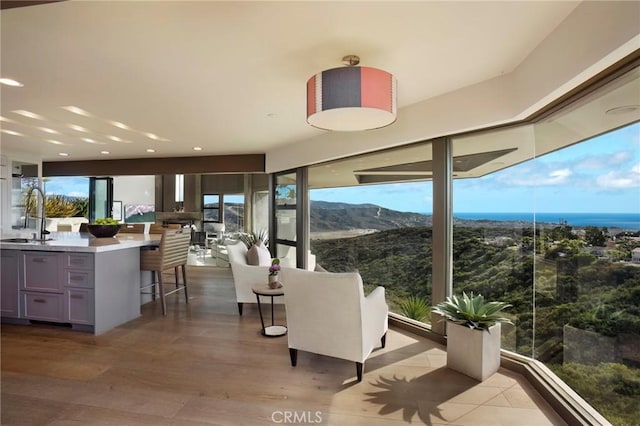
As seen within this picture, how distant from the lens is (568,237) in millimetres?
2453

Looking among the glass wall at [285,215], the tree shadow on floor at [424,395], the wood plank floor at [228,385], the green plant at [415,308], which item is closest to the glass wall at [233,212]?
the glass wall at [285,215]

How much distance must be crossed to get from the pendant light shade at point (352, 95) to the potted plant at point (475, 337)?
1741 millimetres

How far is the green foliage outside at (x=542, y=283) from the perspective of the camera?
1.98 meters

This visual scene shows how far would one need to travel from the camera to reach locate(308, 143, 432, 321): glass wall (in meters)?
3.78

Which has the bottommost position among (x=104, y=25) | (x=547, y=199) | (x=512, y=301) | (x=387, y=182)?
(x=512, y=301)

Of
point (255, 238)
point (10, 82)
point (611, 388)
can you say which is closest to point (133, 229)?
point (255, 238)

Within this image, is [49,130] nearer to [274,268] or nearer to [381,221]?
[274,268]

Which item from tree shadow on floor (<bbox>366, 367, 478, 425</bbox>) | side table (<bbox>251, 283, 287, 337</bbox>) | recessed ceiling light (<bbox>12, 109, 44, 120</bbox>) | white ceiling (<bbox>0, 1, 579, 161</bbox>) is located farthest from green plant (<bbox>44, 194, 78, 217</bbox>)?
tree shadow on floor (<bbox>366, 367, 478, 425</bbox>)

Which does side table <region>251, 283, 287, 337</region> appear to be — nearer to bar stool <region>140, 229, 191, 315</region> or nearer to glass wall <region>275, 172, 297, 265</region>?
bar stool <region>140, 229, 191, 315</region>

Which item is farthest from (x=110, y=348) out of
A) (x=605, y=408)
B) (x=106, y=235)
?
(x=605, y=408)

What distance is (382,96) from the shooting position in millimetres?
2197

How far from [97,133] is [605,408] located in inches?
236

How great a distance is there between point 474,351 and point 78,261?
12.9ft

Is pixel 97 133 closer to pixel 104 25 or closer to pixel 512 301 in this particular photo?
pixel 104 25
